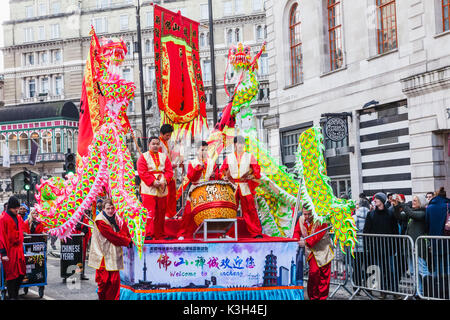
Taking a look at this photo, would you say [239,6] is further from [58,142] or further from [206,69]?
[58,142]

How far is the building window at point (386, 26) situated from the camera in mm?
17703

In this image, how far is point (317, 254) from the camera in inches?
A: 369

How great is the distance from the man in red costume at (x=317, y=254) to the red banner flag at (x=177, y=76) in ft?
9.21

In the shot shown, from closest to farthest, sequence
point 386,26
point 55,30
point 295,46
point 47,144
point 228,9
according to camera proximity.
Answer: point 386,26 < point 295,46 < point 47,144 < point 228,9 < point 55,30

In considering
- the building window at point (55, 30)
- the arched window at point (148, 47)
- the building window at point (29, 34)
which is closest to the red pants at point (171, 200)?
the arched window at point (148, 47)

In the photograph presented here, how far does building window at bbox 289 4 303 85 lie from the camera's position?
22.1 m

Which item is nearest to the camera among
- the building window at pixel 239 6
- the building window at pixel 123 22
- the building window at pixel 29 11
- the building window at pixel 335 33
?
the building window at pixel 335 33

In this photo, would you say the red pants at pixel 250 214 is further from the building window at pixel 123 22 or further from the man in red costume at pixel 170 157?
the building window at pixel 123 22

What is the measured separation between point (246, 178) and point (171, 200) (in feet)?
4.08

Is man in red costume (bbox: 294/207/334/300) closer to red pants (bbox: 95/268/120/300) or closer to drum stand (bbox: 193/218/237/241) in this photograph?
drum stand (bbox: 193/218/237/241)

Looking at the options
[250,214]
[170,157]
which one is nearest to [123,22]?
[170,157]

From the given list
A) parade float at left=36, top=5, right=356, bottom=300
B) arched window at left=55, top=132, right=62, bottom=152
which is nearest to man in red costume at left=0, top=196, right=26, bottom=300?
parade float at left=36, top=5, right=356, bottom=300

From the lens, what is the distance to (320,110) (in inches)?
813
